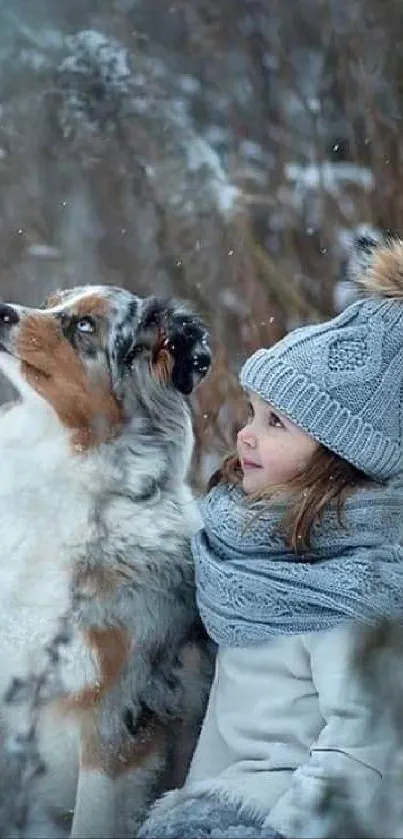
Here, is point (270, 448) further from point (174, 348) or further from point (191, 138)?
A: point (191, 138)

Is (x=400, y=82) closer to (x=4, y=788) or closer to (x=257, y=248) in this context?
(x=257, y=248)

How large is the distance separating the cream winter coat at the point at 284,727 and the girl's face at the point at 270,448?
1.05ft

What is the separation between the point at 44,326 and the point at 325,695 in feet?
3.44

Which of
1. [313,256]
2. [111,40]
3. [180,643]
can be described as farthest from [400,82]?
[180,643]

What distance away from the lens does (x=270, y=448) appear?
2480 millimetres

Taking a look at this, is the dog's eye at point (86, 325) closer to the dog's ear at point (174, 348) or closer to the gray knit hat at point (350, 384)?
the dog's ear at point (174, 348)

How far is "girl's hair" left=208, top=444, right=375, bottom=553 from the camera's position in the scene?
2393 mm

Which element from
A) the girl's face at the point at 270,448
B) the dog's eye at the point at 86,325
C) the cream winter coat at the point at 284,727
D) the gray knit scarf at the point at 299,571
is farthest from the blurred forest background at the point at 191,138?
the cream winter coat at the point at 284,727

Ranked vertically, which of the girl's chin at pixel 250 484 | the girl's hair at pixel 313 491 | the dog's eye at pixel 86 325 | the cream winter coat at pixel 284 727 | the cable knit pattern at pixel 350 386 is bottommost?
the cream winter coat at pixel 284 727

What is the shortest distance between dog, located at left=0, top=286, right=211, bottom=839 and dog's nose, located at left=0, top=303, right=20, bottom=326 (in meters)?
0.01

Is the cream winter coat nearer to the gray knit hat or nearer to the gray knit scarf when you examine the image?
the gray knit scarf

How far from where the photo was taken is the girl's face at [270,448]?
96.6 inches

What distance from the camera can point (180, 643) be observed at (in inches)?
104

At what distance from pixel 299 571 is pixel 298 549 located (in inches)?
2.3
